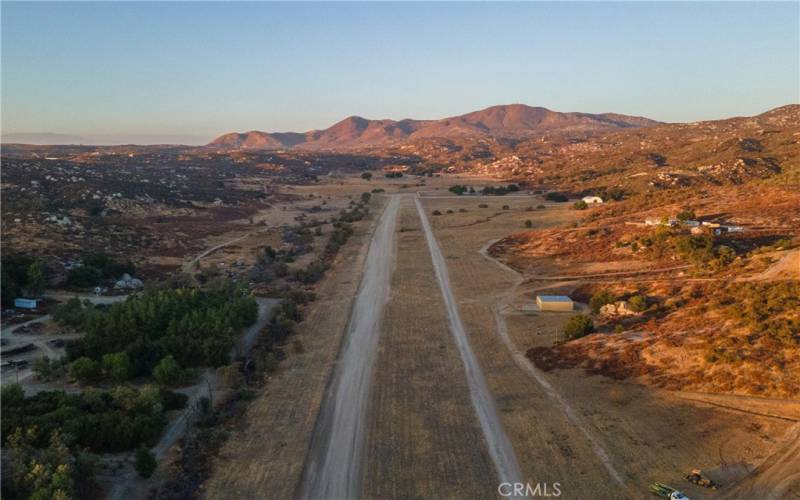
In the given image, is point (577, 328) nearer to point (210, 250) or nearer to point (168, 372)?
point (168, 372)

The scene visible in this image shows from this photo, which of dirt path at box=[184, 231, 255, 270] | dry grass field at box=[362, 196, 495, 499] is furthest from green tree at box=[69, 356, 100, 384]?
dirt path at box=[184, 231, 255, 270]

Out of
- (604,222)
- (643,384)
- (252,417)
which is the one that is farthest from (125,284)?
(604,222)

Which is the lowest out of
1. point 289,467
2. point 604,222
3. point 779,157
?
point 289,467

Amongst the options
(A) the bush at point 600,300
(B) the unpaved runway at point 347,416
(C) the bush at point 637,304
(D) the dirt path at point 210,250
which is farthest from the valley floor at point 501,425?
(D) the dirt path at point 210,250

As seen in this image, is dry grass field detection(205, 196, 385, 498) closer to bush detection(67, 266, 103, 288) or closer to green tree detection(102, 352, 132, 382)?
green tree detection(102, 352, 132, 382)

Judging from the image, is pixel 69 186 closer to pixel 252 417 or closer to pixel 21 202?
pixel 21 202

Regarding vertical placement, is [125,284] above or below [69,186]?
below
